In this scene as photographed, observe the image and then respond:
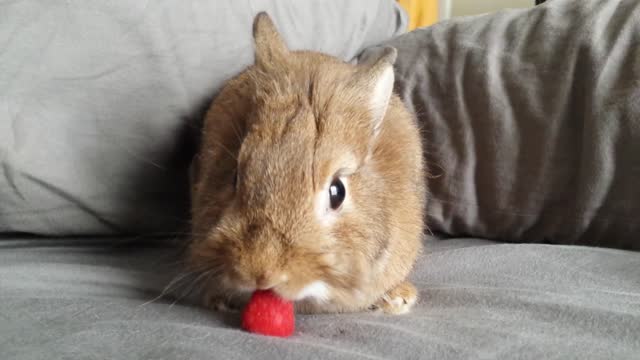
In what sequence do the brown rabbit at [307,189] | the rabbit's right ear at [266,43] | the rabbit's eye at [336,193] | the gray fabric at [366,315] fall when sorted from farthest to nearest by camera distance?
the rabbit's right ear at [266,43] → the rabbit's eye at [336,193] → the brown rabbit at [307,189] → the gray fabric at [366,315]

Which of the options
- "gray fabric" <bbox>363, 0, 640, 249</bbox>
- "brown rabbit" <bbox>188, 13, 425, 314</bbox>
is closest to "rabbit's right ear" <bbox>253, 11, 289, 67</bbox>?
"brown rabbit" <bbox>188, 13, 425, 314</bbox>

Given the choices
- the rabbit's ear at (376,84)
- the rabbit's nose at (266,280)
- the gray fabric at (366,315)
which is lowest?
the gray fabric at (366,315)

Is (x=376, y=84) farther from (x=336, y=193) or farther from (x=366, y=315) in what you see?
(x=366, y=315)

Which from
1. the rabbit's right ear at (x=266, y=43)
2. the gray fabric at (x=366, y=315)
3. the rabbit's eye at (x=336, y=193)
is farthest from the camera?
the rabbit's right ear at (x=266, y=43)

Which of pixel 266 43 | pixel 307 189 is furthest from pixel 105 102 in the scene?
pixel 307 189

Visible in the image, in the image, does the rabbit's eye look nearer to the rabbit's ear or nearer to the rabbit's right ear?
the rabbit's ear

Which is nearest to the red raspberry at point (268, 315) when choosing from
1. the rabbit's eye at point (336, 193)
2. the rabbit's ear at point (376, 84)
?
the rabbit's eye at point (336, 193)

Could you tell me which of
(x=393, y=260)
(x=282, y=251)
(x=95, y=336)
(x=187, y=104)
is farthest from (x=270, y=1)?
(x=95, y=336)

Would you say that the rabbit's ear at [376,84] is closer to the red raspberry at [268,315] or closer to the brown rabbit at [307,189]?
the brown rabbit at [307,189]
